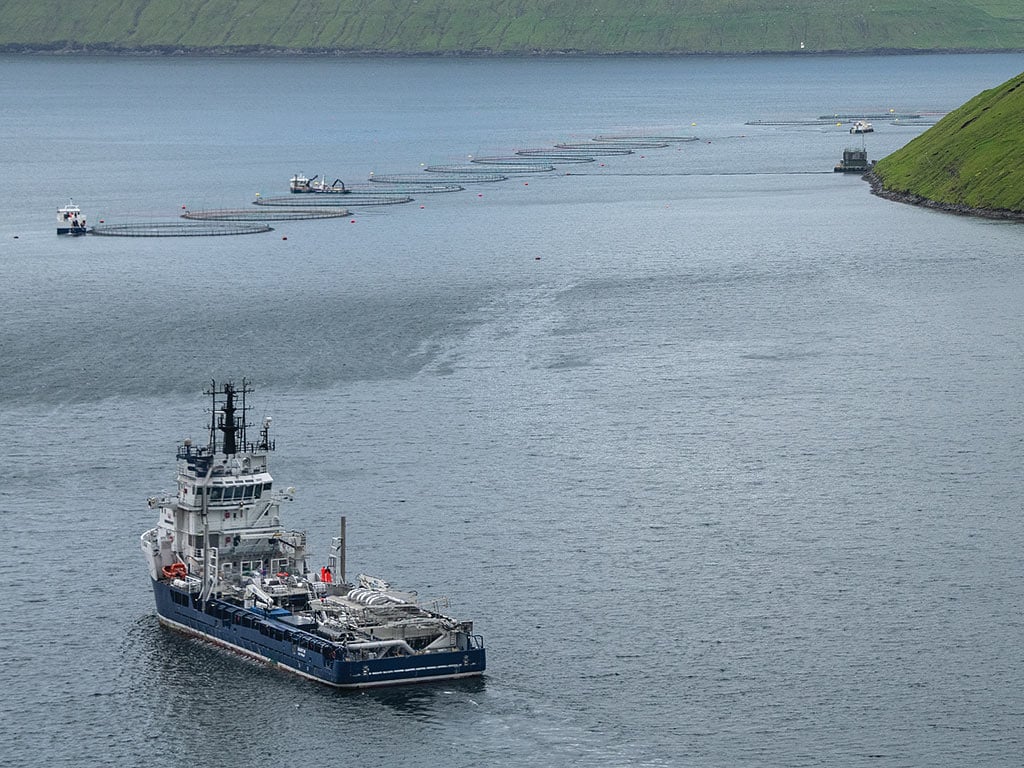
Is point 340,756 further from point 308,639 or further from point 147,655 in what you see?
point 147,655

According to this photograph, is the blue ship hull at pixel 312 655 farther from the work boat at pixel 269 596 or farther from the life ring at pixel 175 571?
the life ring at pixel 175 571

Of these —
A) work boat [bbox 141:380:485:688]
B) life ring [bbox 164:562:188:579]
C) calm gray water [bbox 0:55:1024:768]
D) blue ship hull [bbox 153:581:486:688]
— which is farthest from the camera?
life ring [bbox 164:562:188:579]

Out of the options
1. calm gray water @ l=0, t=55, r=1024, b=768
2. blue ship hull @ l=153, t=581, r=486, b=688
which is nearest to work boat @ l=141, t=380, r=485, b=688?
blue ship hull @ l=153, t=581, r=486, b=688

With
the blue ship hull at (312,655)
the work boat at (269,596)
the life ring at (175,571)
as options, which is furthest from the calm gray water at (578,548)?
the life ring at (175,571)

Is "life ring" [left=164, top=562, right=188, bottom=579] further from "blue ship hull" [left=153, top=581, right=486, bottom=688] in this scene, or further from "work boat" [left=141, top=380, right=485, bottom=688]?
"blue ship hull" [left=153, top=581, right=486, bottom=688]

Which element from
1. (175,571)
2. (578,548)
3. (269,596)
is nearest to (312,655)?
(269,596)

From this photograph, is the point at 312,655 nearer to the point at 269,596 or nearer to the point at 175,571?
the point at 269,596

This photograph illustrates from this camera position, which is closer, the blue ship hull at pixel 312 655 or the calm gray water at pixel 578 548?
the calm gray water at pixel 578 548
